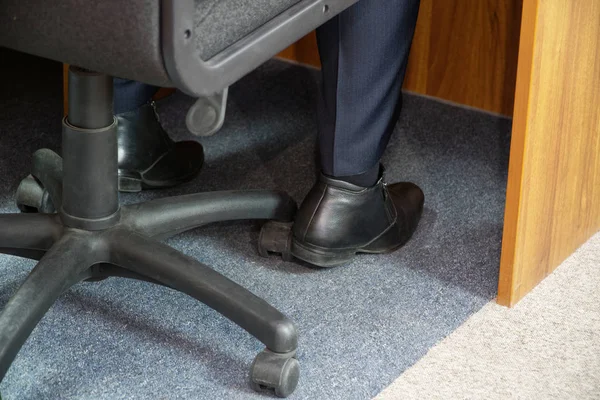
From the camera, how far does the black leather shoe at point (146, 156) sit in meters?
1.36

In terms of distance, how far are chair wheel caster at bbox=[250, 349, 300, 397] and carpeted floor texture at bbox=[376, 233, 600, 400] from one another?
0.09 metres

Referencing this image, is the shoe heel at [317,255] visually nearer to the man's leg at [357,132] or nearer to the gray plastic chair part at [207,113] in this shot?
the man's leg at [357,132]

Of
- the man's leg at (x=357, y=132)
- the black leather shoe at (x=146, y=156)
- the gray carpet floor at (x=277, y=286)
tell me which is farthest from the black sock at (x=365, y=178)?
the black leather shoe at (x=146, y=156)

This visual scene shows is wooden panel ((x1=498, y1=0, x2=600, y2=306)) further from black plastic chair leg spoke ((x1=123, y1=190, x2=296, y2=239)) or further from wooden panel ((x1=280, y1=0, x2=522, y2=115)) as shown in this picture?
wooden panel ((x1=280, y1=0, x2=522, y2=115))

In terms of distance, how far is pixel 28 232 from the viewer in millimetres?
1027

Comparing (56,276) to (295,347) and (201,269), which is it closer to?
(201,269)

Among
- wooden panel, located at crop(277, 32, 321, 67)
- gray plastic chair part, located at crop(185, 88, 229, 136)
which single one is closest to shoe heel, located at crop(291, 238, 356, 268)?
gray plastic chair part, located at crop(185, 88, 229, 136)

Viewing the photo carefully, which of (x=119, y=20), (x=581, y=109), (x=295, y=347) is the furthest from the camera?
(x=581, y=109)

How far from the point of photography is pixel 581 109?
1.15 m

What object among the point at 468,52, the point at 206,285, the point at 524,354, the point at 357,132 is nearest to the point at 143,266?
the point at 206,285

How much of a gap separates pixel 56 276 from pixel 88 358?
0.11 metres

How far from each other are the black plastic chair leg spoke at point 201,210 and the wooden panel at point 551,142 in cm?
30

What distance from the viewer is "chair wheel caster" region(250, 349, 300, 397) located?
0.92 m

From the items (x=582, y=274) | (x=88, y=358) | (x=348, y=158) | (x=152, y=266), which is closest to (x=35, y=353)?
(x=88, y=358)
